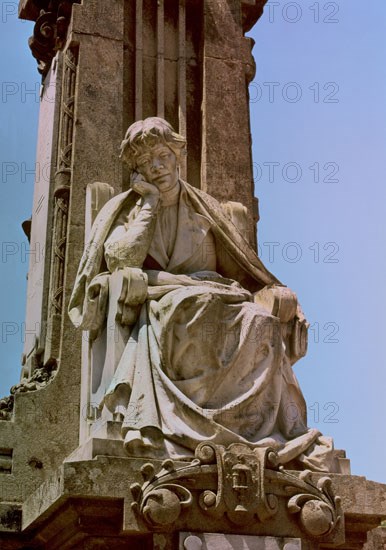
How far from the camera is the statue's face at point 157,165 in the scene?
8.26 m

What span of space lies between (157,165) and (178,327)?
140 cm

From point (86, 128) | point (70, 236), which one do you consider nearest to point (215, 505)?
point (70, 236)

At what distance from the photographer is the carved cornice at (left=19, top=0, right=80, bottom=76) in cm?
1005

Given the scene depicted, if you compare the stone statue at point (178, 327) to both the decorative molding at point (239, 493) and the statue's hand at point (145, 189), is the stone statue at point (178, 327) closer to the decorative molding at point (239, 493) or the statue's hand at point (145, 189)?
the statue's hand at point (145, 189)

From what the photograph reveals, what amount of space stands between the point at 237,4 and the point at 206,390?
461 centimetres

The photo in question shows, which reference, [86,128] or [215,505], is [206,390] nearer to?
[215,505]

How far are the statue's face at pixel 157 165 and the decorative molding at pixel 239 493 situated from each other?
2.13 metres

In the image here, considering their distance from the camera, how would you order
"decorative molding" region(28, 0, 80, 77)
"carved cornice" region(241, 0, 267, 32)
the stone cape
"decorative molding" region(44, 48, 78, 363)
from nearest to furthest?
the stone cape < "decorative molding" region(44, 48, 78, 363) < "decorative molding" region(28, 0, 80, 77) < "carved cornice" region(241, 0, 267, 32)

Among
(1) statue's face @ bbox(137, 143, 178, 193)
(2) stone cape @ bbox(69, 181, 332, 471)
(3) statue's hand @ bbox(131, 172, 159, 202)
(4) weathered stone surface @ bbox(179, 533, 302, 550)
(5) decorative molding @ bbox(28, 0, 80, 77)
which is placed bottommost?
(4) weathered stone surface @ bbox(179, 533, 302, 550)

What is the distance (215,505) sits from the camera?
6801 millimetres

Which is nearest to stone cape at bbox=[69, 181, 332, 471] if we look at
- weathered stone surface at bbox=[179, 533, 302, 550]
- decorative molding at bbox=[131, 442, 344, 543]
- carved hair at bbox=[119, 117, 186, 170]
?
decorative molding at bbox=[131, 442, 344, 543]

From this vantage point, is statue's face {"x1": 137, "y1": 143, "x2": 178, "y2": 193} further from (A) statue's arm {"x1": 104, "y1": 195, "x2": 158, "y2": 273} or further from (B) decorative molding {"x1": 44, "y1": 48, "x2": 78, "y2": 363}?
(B) decorative molding {"x1": 44, "y1": 48, "x2": 78, "y2": 363}

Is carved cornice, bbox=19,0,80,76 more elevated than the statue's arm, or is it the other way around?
carved cornice, bbox=19,0,80,76

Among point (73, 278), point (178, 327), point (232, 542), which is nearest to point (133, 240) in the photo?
point (178, 327)
